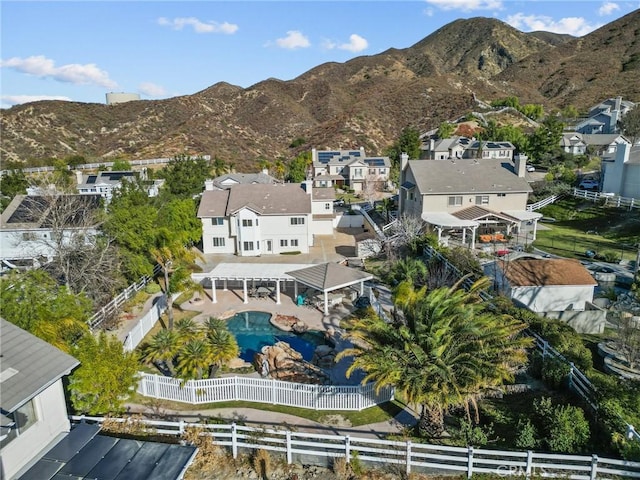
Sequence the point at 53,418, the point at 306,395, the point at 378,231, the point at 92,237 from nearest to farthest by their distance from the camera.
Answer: the point at 53,418 < the point at 306,395 < the point at 92,237 < the point at 378,231

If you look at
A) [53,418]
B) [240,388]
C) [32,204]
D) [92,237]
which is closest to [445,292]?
[240,388]

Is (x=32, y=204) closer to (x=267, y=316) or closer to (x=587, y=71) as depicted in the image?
(x=267, y=316)

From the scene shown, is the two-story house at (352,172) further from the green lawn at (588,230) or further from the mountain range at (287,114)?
the green lawn at (588,230)

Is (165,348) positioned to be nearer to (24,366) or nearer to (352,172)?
(24,366)

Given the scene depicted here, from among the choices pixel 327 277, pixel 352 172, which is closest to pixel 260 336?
pixel 327 277

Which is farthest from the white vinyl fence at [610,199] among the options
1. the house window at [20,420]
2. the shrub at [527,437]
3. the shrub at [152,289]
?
the house window at [20,420]

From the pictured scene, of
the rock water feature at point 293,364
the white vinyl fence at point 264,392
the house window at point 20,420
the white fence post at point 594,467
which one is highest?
the house window at point 20,420

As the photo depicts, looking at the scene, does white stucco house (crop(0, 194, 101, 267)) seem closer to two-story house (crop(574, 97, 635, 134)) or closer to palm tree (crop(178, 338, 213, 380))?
palm tree (crop(178, 338, 213, 380))
